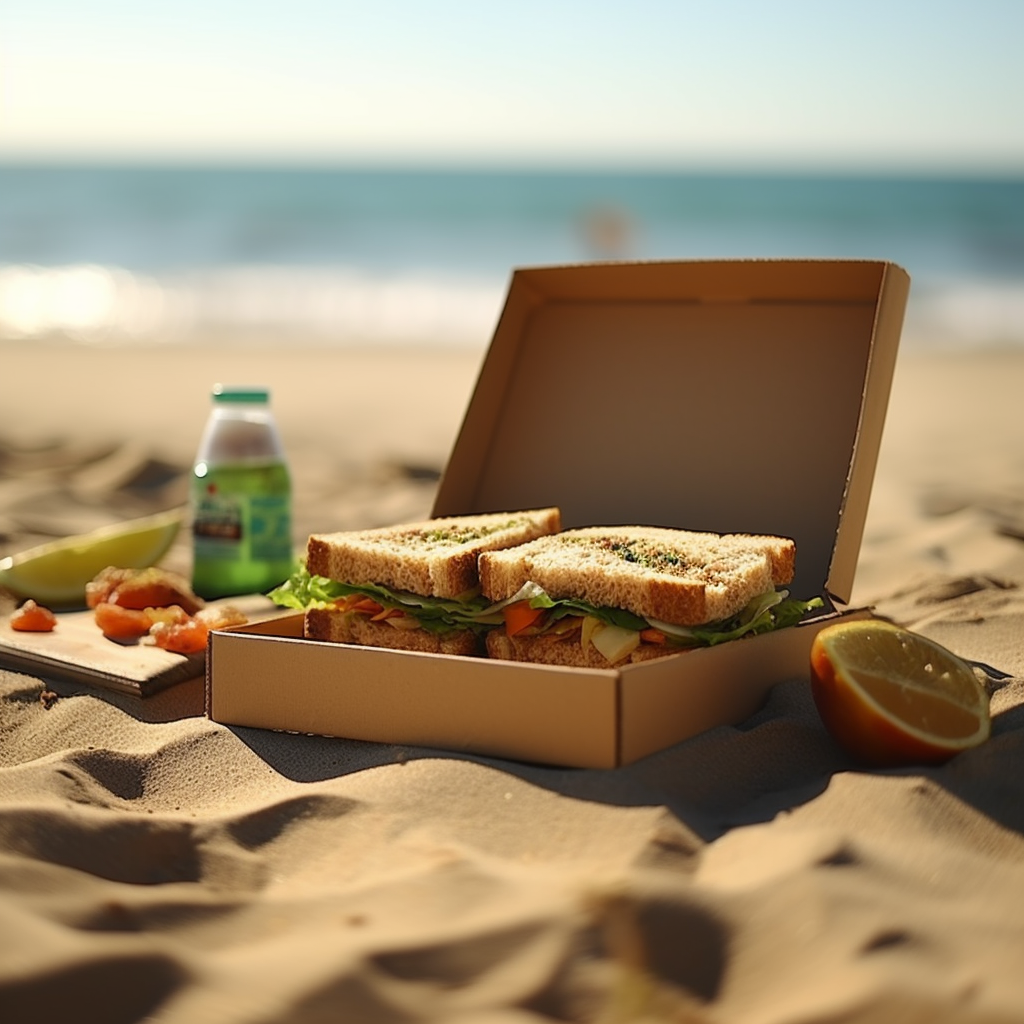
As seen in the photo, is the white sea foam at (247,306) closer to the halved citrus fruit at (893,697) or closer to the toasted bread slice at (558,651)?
the toasted bread slice at (558,651)

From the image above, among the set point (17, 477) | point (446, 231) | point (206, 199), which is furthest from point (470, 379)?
point (206, 199)

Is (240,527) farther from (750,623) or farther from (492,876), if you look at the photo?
(492,876)

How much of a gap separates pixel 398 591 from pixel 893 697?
40.3 inches

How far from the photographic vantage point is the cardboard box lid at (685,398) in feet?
10.1

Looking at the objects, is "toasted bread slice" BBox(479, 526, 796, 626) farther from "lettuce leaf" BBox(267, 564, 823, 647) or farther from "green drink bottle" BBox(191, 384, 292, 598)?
"green drink bottle" BBox(191, 384, 292, 598)

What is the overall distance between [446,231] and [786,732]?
69.4 feet

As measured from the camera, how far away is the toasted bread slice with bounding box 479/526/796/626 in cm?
235

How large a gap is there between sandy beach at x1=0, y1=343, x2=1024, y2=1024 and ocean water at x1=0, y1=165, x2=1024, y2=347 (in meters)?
8.25

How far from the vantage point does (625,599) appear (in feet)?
7.86

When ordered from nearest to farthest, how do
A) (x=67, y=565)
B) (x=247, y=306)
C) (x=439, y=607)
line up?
(x=439, y=607)
(x=67, y=565)
(x=247, y=306)

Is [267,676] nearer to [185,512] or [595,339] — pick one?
[595,339]

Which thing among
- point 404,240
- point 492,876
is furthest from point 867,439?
point 404,240

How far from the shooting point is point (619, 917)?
162 centimetres

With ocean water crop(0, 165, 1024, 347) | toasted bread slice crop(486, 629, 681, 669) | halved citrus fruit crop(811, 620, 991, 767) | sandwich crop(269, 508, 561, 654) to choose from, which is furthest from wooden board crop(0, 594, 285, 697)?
ocean water crop(0, 165, 1024, 347)
